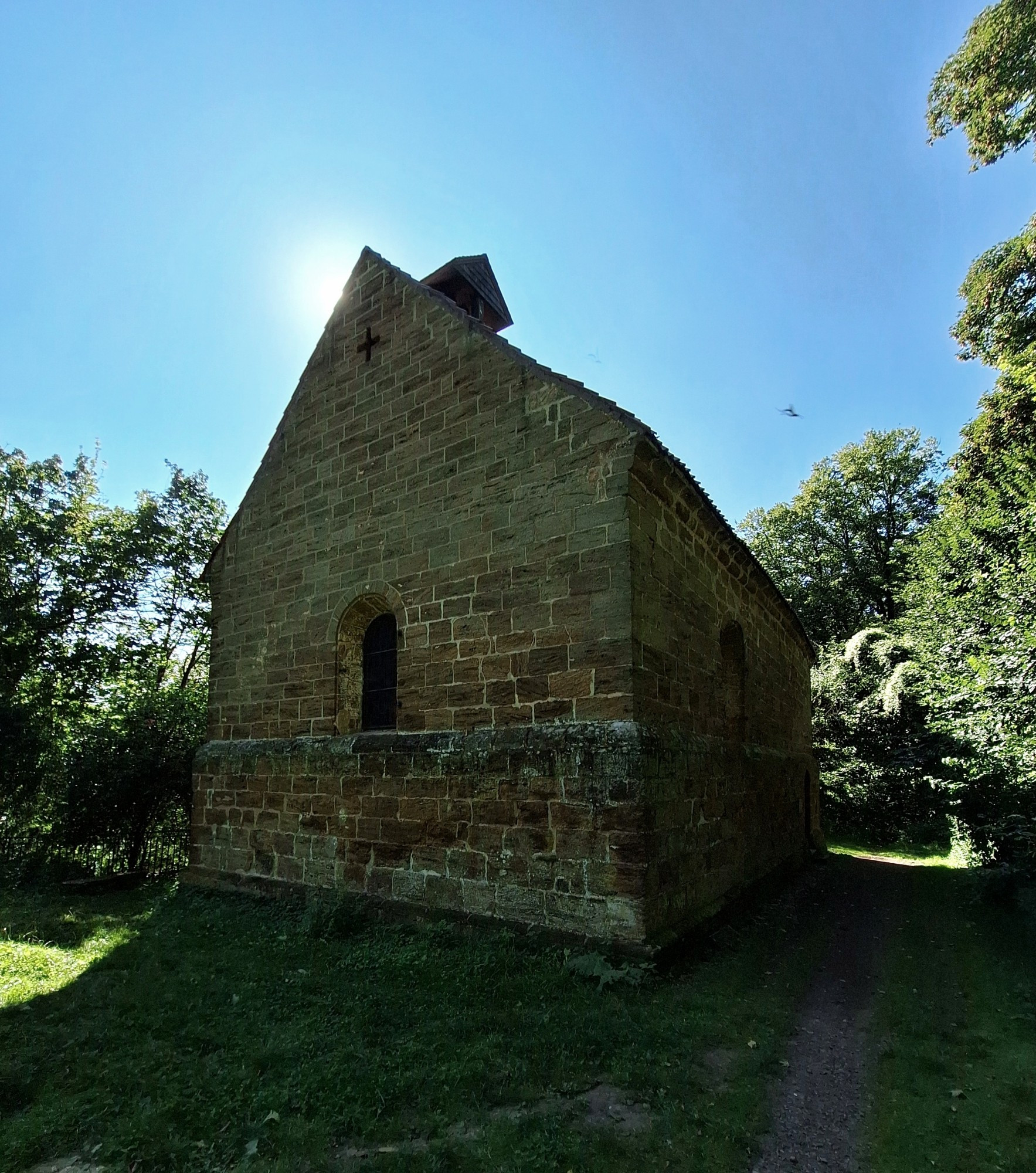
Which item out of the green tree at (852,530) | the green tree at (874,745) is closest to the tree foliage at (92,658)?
the green tree at (874,745)

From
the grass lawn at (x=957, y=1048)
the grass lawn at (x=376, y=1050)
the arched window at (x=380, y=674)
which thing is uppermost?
the arched window at (x=380, y=674)

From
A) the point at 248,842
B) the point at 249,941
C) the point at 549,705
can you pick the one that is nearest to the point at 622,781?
the point at 549,705

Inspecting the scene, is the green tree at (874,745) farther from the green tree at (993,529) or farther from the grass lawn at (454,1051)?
the grass lawn at (454,1051)

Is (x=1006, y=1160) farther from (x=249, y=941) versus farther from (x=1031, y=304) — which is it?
(x=1031, y=304)

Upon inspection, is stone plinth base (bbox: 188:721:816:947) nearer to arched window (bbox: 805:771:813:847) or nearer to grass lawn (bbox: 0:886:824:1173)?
grass lawn (bbox: 0:886:824:1173)

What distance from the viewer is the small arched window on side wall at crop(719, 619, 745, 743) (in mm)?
9383

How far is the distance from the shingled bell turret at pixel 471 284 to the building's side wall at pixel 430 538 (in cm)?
156

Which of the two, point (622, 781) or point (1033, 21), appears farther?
point (1033, 21)

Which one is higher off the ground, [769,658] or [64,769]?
[769,658]

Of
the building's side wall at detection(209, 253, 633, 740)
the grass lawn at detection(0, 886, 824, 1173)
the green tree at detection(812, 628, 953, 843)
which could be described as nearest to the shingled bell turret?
the building's side wall at detection(209, 253, 633, 740)

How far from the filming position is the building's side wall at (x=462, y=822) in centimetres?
578

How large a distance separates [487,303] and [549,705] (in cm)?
816

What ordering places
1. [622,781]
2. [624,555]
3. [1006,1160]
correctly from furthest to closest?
[624,555] < [622,781] < [1006,1160]

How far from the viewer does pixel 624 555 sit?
6.27m
